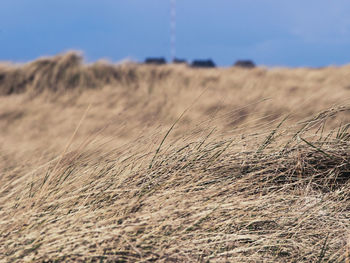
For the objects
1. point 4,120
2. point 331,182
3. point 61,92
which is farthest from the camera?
point 61,92

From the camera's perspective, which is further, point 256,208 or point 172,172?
point 172,172

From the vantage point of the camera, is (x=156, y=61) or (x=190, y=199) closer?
(x=190, y=199)

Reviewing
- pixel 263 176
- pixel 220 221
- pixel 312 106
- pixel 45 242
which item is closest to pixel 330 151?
pixel 263 176

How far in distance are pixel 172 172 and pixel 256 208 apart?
45 cm

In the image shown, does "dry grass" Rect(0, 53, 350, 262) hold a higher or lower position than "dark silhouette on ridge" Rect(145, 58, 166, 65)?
lower

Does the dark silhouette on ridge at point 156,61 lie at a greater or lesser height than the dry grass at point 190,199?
greater

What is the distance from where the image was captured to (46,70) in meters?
11.3

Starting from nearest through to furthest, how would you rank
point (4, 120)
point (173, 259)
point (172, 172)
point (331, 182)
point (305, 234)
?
point (173, 259), point (305, 234), point (172, 172), point (331, 182), point (4, 120)

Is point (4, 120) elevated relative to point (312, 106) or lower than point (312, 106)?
elevated

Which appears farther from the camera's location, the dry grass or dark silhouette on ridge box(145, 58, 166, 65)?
dark silhouette on ridge box(145, 58, 166, 65)

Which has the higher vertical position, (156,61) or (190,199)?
(156,61)

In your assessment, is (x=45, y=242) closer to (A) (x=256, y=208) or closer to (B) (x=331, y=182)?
(A) (x=256, y=208)

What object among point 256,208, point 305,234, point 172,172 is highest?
point 172,172

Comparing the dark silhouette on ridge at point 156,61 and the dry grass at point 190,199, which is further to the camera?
the dark silhouette on ridge at point 156,61
